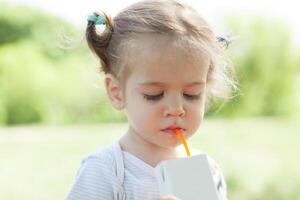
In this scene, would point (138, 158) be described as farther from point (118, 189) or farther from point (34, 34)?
point (34, 34)

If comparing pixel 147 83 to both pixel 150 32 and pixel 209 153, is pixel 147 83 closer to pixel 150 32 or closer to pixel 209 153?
pixel 150 32

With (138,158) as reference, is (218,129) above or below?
below

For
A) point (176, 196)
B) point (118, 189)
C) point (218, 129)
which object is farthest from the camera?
point (218, 129)

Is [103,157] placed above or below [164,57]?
below

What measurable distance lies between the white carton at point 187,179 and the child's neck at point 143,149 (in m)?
0.16

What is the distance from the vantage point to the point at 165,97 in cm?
144

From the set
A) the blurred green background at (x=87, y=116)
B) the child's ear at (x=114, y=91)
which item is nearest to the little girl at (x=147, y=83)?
the child's ear at (x=114, y=91)

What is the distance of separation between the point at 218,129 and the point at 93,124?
77 centimetres

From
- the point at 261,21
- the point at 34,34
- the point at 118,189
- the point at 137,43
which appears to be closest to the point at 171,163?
the point at 118,189

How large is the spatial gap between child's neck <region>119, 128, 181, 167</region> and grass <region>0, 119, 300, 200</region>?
6.94ft

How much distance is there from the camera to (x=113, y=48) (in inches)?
60.5

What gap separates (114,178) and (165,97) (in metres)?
0.19

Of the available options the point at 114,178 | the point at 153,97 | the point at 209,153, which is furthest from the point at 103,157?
the point at 209,153

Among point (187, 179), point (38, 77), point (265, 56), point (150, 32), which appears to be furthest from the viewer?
point (38, 77)
